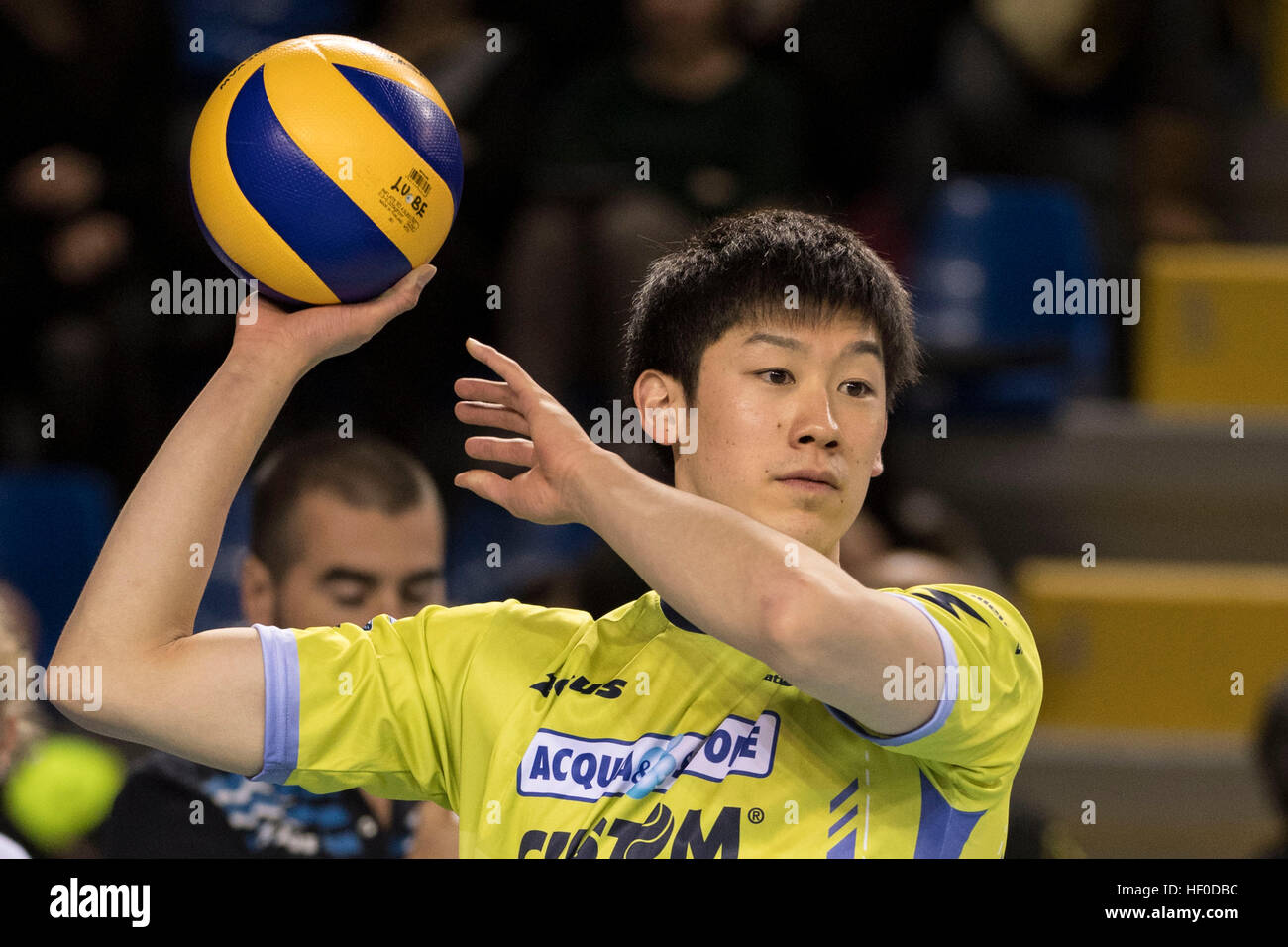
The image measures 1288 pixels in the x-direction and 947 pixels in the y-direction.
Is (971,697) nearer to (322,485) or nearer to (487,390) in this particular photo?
(487,390)

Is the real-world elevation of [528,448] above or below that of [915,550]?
below

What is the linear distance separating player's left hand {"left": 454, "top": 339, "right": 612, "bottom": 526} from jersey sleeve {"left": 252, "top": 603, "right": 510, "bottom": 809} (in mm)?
218

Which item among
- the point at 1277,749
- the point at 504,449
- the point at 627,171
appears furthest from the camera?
the point at 627,171

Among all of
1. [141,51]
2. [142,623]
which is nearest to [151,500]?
[142,623]

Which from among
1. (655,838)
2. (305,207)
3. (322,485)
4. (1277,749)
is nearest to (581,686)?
(655,838)

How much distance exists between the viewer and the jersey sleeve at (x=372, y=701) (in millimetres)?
2059

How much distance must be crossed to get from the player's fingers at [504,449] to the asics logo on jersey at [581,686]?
305mm

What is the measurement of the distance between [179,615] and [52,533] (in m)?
3.15

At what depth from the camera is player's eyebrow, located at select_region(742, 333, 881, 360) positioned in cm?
A: 211

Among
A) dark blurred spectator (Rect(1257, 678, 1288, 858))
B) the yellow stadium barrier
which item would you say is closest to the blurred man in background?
dark blurred spectator (Rect(1257, 678, 1288, 858))

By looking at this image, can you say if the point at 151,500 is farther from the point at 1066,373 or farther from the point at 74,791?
the point at 1066,373

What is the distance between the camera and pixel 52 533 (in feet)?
16.2

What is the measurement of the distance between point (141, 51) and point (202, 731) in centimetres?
422

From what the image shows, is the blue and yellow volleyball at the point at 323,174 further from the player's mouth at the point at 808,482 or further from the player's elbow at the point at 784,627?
the player's elbow at the point at 784,627
